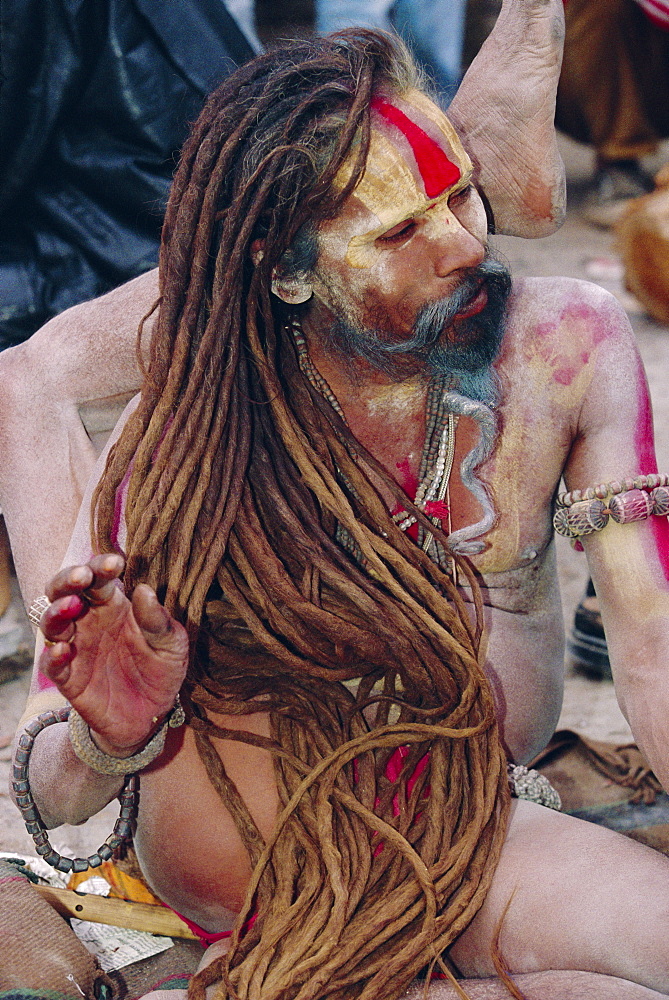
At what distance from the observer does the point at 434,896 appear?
5.71 feet

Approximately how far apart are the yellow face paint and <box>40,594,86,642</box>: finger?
73 centimetres

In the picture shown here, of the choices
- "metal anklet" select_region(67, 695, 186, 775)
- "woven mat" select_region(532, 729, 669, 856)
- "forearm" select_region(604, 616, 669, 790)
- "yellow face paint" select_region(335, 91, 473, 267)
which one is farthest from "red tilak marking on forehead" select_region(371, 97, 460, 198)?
"woven mat" select_region(532, 729, 669, 856)

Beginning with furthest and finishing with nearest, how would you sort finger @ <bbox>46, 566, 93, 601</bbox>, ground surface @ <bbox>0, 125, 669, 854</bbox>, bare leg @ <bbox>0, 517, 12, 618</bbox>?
bare leg @ <bbox>0, 517, 12, 618</bbox> < ground surface @ <bbox>0, 125, 669, 854</bbox> < finger @ <bbox>46, 566, 93, 601</bbox>

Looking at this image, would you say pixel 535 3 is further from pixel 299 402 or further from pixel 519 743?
pixel 519 743

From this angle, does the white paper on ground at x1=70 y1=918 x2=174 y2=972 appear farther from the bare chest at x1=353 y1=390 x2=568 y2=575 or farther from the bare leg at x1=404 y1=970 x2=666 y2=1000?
the bare chest at x1=353 y1=390 x2=568 y2=575

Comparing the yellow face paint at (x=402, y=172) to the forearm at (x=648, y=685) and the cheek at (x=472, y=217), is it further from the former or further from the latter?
the forearm at (x=648, y=685)

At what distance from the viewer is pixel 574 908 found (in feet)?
5.62

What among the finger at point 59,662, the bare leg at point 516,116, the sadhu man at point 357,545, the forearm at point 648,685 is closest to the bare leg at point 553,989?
the sadhu man at point 357,545

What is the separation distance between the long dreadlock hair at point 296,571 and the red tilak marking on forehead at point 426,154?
1.9 inches

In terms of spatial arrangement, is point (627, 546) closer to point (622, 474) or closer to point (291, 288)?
point (622, 474)

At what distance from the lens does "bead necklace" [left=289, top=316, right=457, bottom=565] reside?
1.95 meters

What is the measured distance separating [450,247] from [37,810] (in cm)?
111

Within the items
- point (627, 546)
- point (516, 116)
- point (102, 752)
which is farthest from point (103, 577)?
point (516, 116)

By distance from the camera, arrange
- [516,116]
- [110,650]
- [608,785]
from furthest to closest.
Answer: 1. [608,785]
2. [516,116]
3. [110,650]
